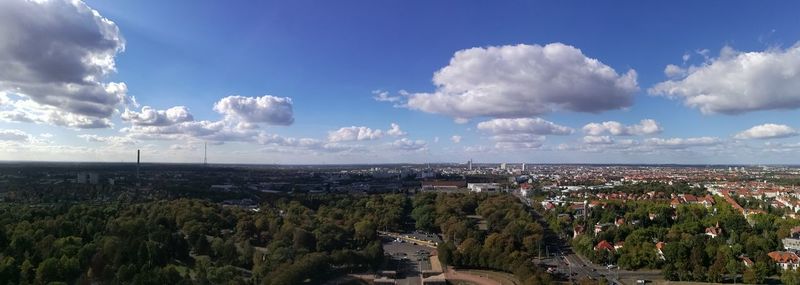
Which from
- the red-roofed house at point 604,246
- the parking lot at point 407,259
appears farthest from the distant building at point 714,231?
the parking lot at point 407,259

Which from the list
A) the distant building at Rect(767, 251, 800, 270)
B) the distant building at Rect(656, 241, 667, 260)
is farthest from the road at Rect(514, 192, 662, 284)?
the distant building at Rect(767, 251, 800, 270)

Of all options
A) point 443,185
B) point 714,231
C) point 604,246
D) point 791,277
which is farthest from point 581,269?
point 443,185

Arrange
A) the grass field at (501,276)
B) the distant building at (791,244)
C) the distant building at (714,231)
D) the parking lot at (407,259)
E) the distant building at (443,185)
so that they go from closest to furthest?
1. the grass field at (501,276)
2. the parking lot at (407,259)
3. the distant building at (791,244)
4. the distant building at (714,231)
5. the distant building at (443,185)

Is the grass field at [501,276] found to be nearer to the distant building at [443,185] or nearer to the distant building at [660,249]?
the distant building at [660,249]

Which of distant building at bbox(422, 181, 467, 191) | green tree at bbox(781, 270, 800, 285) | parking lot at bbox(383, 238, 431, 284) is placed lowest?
parking lot at bbox(383, 238, 431, 284)

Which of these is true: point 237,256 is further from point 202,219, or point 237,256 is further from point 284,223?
point 202,219

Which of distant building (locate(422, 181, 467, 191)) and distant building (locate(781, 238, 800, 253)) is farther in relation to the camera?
distant building (locate(422, 181, 467, 191))

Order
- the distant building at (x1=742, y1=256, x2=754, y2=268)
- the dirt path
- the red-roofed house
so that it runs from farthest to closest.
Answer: the red-roofed house
the distant building at (x1=742, y1=256, x2=754, y2=268)
the dirt path

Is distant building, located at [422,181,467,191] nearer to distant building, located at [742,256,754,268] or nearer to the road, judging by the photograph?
the road

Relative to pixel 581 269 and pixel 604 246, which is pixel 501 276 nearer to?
pixel 581 269

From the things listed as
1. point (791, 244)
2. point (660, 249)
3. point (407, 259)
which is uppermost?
point (660, 249)

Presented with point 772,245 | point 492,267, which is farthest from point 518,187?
point 492,267
